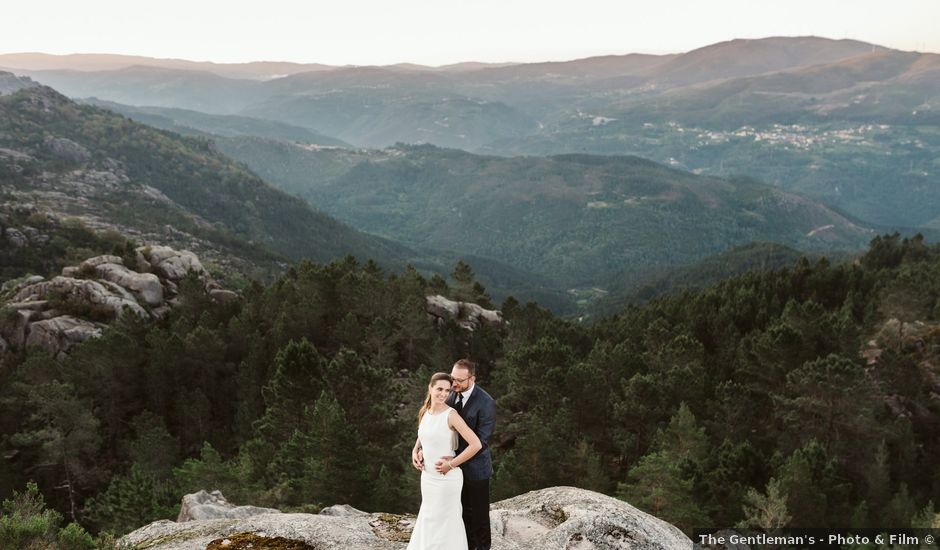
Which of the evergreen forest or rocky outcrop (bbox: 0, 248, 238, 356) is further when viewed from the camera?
rocky outcrop (bbox: 0, 248, 238, 356)

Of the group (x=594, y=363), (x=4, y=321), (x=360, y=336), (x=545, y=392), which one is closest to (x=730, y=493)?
Result: (x=545, y=392)

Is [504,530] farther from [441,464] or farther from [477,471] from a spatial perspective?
[441,464]

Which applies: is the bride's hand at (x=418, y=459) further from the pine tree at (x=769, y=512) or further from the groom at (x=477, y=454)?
the pine tree at (x=769, y=512)

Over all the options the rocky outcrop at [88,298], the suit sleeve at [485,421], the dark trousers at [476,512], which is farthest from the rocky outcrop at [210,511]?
the rocky outcrop at [88,298]

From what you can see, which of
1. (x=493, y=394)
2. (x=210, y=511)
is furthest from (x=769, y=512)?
(x=493, y=394)

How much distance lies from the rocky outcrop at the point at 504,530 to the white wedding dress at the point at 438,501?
2152mm

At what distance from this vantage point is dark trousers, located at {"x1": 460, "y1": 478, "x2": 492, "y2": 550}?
1288 cm

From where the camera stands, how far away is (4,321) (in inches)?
2709

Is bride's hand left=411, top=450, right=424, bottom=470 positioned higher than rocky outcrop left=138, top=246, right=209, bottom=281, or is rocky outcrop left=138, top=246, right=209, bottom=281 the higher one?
bride's hand left=411, top=450, right=424, bottom=470

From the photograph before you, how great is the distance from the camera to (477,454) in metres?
12.7

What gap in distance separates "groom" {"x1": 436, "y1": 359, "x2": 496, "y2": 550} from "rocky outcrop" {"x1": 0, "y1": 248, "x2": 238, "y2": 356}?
225 feet

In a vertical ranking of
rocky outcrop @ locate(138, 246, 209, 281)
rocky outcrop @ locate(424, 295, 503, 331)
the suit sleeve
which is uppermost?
the suit sleeve

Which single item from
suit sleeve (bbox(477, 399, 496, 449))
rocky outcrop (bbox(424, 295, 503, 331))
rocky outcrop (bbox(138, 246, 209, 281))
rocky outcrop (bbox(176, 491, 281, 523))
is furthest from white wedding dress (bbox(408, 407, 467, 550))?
rocky outcrop (bbox(138, 246, 209, 281))

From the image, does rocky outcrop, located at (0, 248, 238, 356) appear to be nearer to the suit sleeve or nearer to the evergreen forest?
the evergreen forest
